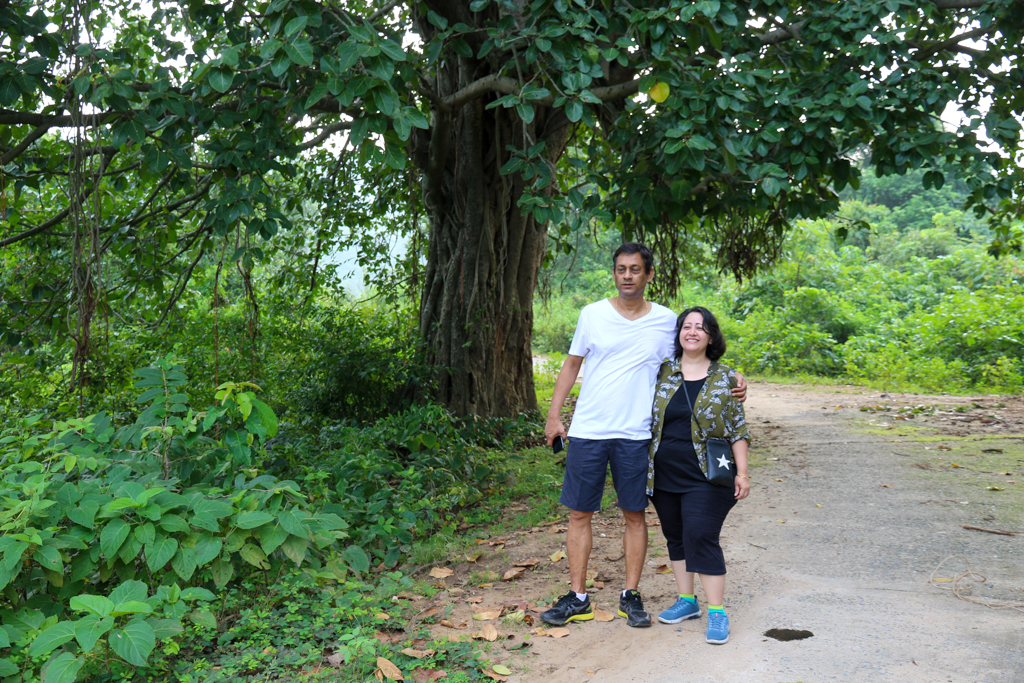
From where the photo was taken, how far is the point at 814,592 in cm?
398

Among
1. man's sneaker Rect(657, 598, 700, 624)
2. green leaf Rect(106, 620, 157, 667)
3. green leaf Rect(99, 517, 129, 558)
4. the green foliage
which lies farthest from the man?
green leaf Rect(99, 517, 129, 558)

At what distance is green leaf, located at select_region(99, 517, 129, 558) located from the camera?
9.93 feet

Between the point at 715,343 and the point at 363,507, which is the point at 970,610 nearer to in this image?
the point at 715,343

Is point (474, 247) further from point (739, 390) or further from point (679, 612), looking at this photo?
point (679, 612)

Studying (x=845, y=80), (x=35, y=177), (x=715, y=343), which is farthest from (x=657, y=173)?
(x=35, y=177)

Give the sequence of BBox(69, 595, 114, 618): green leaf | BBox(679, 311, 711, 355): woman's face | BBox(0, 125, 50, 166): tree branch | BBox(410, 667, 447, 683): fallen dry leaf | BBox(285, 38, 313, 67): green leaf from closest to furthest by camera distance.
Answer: BBox(69, 595, 114, 618): green leaf < BBox(410, 667, 447, 683): fallen dry leaf < BBox(679, 311, 711, 355): woman's face < BBox(285, 38, 313, 67): green leaf < BBox(0, 125, 50, 166): tree branch

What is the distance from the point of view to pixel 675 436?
352 centimetres

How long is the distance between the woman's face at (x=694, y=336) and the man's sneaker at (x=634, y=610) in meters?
1.20

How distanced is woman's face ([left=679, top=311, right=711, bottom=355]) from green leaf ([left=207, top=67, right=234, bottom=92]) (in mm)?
2728

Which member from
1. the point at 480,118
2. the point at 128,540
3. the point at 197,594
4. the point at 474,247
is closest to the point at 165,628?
the point at 197,594

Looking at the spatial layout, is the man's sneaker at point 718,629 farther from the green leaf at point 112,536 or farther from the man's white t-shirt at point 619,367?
the green leaf at point 112,536

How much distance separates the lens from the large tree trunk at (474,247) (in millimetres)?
7820

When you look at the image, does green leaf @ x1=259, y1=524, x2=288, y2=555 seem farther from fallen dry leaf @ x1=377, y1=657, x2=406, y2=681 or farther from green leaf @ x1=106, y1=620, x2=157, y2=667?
fallen dry leaf @ x1=377, y1=657, x2=406, y2=681

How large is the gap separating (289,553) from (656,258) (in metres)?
6.37
